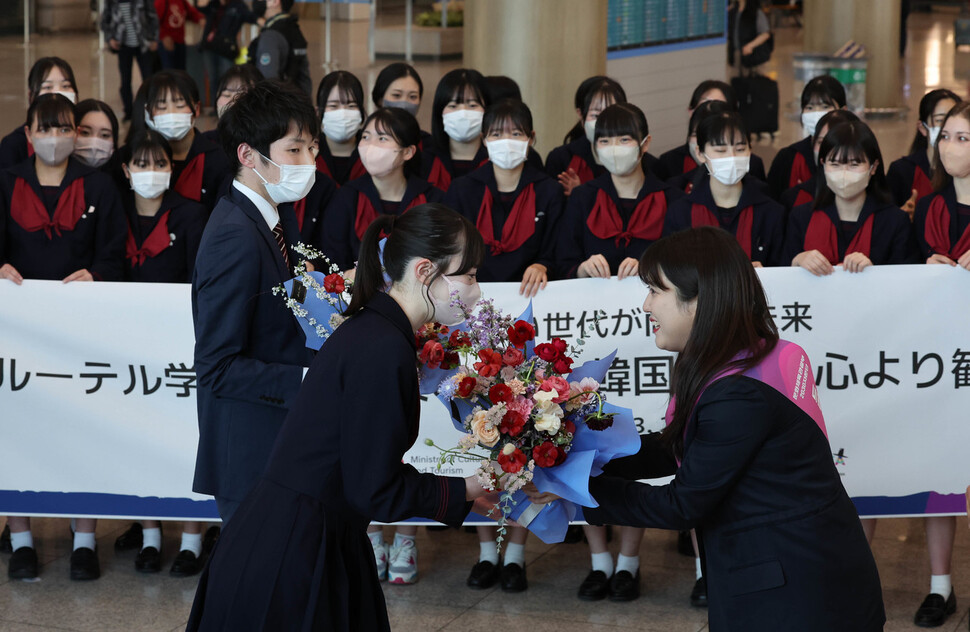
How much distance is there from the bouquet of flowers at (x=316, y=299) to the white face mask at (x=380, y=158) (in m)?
Answer: 1.99

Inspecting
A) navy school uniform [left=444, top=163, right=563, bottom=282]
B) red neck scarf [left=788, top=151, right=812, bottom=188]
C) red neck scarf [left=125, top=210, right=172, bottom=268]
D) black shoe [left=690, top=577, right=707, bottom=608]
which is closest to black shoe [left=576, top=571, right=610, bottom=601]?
black shoe [left=690, top=577, right=707, bottom=608]

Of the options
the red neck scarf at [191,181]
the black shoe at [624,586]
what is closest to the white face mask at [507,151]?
the red neck scarf at [191,181]

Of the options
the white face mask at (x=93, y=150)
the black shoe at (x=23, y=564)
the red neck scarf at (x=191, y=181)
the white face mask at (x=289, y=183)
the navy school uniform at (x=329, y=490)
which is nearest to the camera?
the navy school uniform at (x=329, y=490)

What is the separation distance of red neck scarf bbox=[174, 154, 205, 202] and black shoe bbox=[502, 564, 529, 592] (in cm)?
216

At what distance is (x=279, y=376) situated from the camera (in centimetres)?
302

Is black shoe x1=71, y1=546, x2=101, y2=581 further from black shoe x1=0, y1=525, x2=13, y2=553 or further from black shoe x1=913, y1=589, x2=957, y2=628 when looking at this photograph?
black shoe x1=913, y1=589, x2=957, y2=628

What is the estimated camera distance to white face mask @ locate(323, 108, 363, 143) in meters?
5.88

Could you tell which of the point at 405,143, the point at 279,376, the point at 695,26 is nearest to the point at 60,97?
the point at 405,143

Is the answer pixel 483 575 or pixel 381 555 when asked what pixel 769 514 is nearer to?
pixel 483 575

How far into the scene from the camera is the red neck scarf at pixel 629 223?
16.2ft

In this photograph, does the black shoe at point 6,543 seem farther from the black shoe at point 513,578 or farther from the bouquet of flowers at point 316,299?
the bouquet of flowers at point 316,299

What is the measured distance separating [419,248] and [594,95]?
3.82 meters

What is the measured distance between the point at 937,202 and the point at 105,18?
35.3 feet

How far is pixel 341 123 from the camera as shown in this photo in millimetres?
5902
